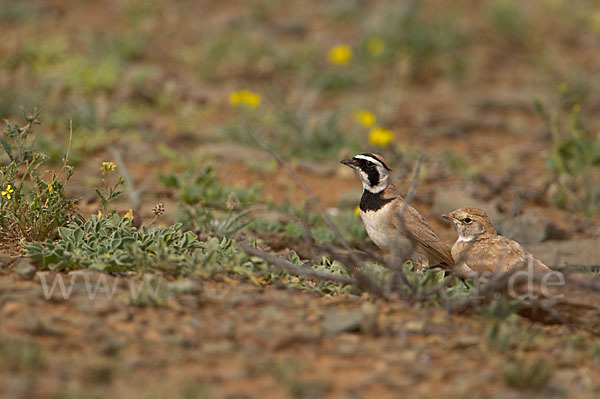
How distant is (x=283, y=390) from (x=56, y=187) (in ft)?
7.77

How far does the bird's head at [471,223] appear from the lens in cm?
530

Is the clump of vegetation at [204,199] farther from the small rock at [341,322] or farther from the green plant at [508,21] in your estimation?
the green plant at [508,21]

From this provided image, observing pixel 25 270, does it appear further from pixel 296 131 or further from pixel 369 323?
pixel 296 131

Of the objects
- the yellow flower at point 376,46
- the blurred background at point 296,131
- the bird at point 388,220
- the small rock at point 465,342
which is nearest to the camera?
the blurred background at point 296,131

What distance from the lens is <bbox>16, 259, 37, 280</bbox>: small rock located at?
4.33 metres

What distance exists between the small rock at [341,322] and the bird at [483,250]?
0.88m

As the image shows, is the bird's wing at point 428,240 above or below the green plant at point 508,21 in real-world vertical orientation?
below

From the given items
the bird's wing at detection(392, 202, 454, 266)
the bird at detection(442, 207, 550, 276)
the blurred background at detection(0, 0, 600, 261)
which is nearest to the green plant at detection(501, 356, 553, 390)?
the bird at detection(442, 207, 550, 276)

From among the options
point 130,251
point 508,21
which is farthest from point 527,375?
point 508,21

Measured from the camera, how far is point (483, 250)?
503cm

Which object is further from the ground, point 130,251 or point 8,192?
point 8,192

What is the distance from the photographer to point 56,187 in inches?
194

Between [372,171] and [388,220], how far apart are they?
1.33ft

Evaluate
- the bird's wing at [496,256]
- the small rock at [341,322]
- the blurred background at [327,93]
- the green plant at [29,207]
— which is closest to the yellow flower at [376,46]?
the blurred background at [327,93]
